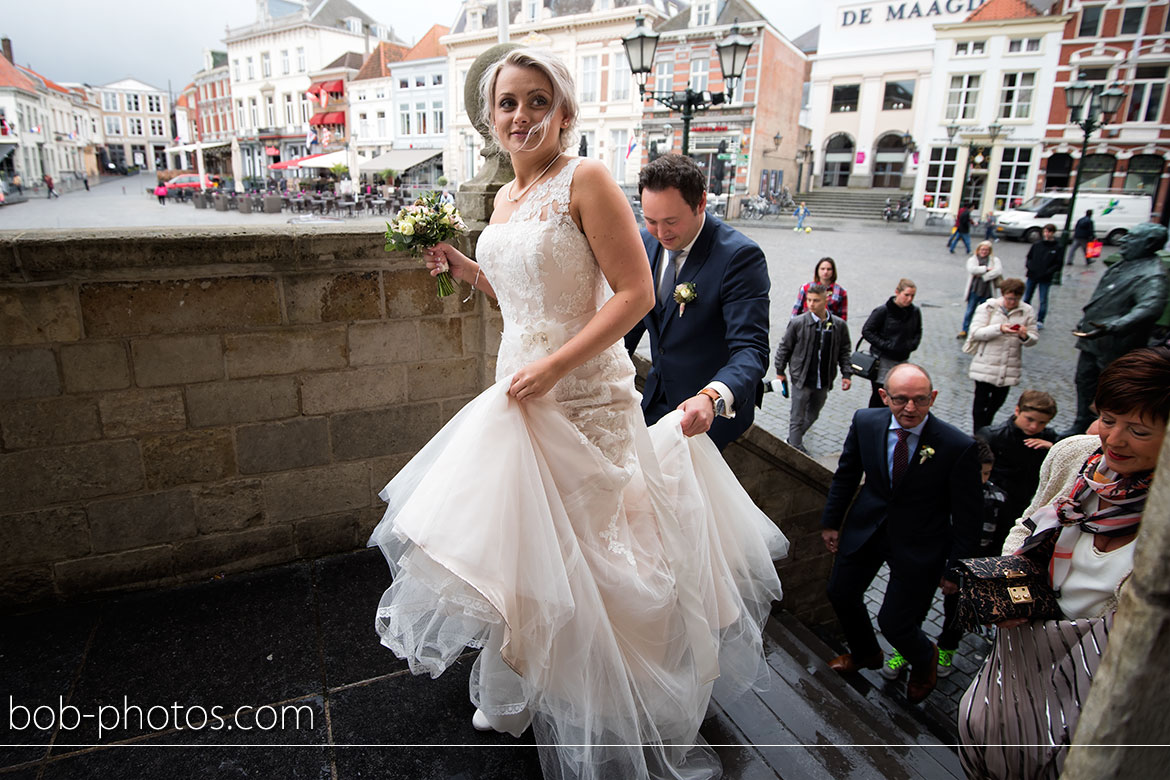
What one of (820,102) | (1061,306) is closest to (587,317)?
(1061,306)

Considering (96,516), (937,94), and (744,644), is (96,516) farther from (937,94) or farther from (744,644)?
(937,94)

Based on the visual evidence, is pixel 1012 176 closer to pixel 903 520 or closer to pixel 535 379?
pixel 903 520

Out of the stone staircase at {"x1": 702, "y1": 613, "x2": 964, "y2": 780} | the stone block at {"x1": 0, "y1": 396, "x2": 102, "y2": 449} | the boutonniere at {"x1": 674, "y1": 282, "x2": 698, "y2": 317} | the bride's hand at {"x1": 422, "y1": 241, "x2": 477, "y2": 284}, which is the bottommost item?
the stone staircase at {"x1": 702, "y1": 613, "x2": 964, "y2": 780}

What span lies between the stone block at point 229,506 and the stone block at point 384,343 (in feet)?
2.59

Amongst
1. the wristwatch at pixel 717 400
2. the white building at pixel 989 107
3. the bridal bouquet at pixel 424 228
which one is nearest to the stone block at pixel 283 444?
the bridal bouquet at pixel 424 228

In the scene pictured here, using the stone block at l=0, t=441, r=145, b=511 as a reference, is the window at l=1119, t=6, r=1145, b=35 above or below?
above

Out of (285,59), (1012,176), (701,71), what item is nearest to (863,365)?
(1012,176)

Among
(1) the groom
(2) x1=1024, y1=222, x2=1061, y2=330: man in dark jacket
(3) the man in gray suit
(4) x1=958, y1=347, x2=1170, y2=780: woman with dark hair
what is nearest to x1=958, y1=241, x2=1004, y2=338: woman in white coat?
(2) x1=1024, y1=222, x2=1061, y2=330: man in dark jacket

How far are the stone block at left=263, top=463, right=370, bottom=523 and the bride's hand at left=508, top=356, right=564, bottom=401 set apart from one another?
1.75 meters

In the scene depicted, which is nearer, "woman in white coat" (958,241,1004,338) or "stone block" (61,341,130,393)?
"stone block" (61,341,130,393)

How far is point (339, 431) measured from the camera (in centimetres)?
327

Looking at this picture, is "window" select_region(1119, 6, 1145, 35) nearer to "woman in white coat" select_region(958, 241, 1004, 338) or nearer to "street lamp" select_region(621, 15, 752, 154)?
"woman in white coat" select_region(958, 241, 1004, 338)

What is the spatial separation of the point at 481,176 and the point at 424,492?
2085mm

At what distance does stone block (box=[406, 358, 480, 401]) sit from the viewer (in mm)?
3393
